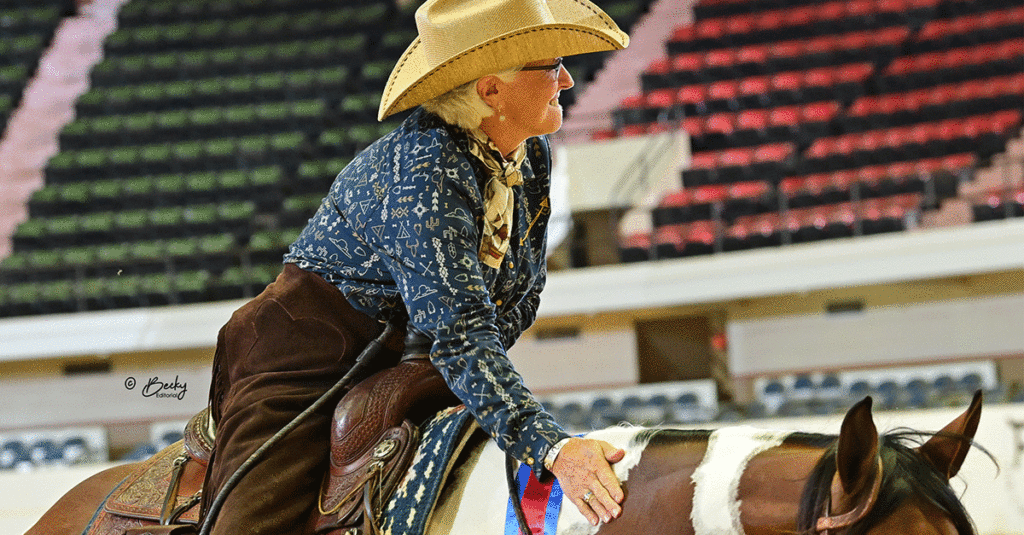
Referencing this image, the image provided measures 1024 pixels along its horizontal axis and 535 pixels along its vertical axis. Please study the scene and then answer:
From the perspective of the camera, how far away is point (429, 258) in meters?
1.27

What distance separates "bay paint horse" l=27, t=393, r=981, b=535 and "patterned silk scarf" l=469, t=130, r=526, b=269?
26 centimetres

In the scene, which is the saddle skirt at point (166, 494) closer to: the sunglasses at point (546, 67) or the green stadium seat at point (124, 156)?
the sunglasses at point (546, 67)

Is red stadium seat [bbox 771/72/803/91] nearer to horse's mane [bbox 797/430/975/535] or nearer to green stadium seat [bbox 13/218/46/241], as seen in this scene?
green stadium seat [bbox 13/218/46/241]

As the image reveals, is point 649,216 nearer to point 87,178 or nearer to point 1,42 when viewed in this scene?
point 87,178

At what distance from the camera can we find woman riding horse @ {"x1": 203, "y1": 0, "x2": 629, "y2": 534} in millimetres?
1271

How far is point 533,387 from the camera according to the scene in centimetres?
986

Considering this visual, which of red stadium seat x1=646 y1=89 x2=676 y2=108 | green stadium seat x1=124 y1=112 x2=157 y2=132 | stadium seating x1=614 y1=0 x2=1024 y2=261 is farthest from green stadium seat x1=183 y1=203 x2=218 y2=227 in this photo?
red stadium seat x1=646 y1=89 x2=676 y2=108

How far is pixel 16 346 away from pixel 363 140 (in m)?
3.96

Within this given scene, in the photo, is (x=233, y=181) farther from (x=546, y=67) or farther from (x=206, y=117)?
(x=546, y=67)

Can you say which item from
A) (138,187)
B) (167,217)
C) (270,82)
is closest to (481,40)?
(167,217)

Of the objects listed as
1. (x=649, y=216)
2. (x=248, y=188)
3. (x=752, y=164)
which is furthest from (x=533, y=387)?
(x=248, y=188)

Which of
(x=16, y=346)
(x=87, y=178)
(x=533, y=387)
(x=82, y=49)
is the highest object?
(x=82, y=49)

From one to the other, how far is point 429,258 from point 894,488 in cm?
59

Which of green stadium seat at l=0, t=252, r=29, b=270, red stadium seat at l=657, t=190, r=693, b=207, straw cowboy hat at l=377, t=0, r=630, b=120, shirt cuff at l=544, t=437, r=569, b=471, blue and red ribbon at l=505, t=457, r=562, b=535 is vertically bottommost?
green stadium seat at l=0, t=252, r=29, b=270
